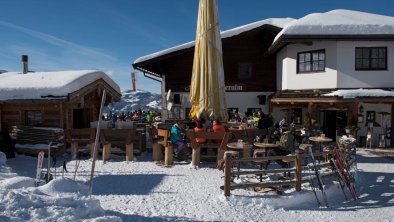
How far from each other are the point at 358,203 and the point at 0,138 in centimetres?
1119

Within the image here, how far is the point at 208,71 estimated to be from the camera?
36.4 ft

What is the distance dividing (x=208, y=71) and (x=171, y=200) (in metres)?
5.30

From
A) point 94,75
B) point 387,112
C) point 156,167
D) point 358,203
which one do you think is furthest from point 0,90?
point 387,112

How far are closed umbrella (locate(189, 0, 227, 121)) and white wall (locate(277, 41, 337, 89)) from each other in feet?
20.7

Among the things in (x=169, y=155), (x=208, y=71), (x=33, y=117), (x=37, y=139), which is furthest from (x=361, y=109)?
(x=33, y=117)

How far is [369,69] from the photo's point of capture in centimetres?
1462

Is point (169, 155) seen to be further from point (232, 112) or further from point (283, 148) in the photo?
point (232, 112)

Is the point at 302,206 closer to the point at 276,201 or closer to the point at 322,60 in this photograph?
the point at 276,201

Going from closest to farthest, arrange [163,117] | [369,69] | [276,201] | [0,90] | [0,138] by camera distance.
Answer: [276,201] < [0,138] < [0,90] < [369,69] < [163,117]

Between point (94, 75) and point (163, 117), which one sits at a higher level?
point (94, 75)

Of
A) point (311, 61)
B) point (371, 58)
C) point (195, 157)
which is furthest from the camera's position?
point (311, 61)

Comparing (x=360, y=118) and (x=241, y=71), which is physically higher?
(x=241, y=71)

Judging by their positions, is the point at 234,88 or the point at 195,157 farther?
the point at 234,88

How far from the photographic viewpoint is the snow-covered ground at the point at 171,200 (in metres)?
5.18
